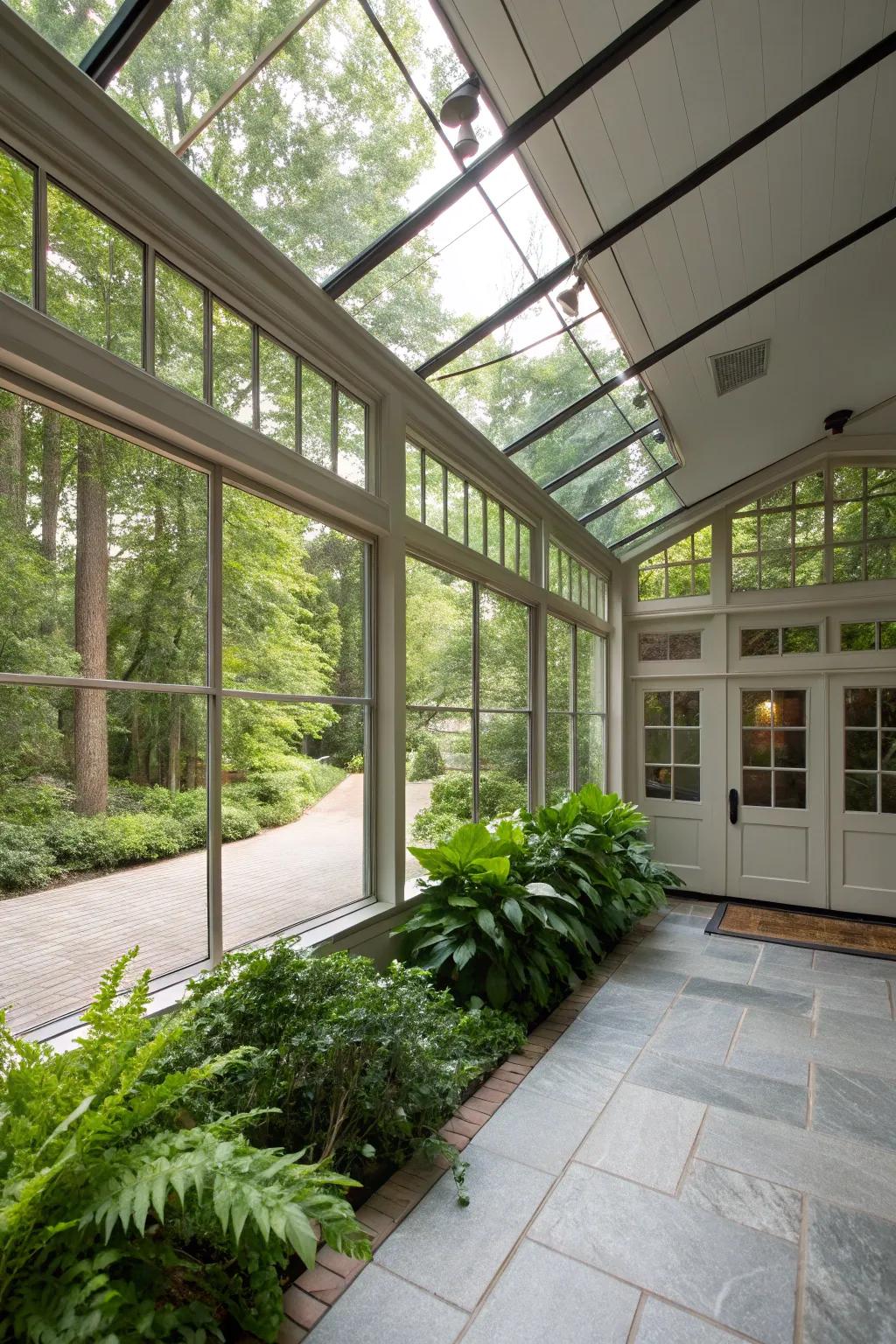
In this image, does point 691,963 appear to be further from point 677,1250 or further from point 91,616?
point 91,616

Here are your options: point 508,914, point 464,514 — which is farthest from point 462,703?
point 508,914

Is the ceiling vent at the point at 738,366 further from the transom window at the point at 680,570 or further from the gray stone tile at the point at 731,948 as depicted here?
the gray stone tile at the point at 731,948

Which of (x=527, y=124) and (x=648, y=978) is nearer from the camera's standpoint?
(x=527, y=124)

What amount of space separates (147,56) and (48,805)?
1834 millimetres

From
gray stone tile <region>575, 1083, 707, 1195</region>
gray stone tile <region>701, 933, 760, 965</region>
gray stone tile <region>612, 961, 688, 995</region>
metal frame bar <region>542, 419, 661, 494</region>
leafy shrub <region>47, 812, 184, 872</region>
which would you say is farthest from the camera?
metal frame bar <region>542, 419, 661, 494</region>

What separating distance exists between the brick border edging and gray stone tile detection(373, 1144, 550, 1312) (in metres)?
0.05

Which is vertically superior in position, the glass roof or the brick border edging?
the glass roof

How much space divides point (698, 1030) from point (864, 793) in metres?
3.07

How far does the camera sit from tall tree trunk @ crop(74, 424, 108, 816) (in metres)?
1.79

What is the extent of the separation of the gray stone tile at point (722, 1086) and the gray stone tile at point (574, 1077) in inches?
3.9

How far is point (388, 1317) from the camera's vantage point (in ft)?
5.21

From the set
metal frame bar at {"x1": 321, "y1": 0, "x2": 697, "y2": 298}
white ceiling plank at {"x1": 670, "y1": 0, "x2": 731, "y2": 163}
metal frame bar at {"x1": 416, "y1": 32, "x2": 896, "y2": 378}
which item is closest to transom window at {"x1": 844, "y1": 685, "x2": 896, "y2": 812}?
metal frame bar at {"x1": 416, "y1": 32, "x2": 896, "y2": 378}

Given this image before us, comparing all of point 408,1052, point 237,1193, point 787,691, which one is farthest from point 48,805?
point 787,691

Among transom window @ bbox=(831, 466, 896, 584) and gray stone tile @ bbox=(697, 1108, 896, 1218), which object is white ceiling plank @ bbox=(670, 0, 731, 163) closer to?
gray stone tile @ bbox=(697, 1108, 896, 1218)
